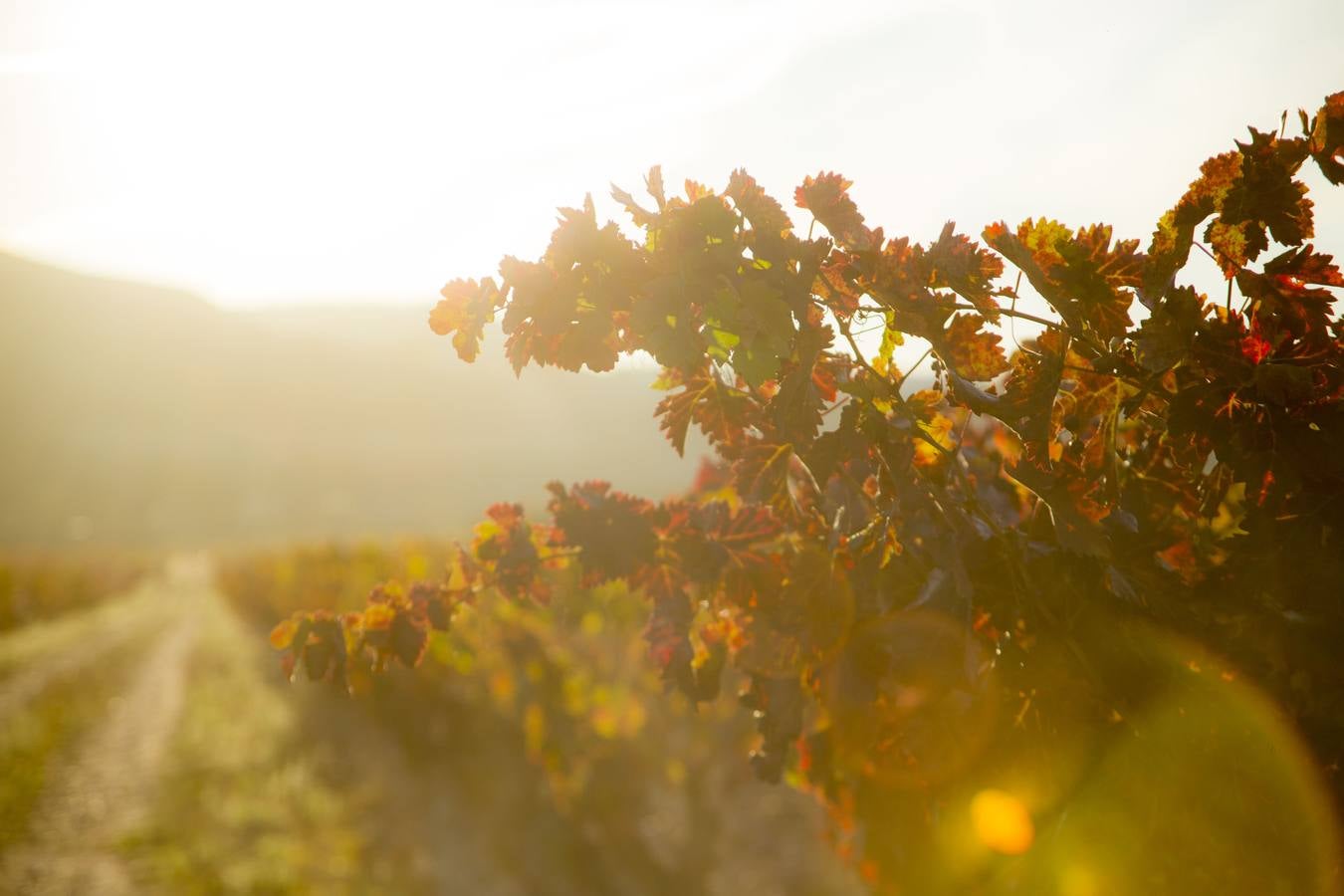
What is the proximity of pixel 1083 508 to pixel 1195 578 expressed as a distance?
0.37 metres

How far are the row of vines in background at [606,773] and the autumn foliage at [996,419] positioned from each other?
12.8ft

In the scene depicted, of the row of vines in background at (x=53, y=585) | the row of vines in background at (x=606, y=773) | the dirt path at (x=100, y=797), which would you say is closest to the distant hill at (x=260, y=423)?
the row of vines in background at (x=53, y=585)

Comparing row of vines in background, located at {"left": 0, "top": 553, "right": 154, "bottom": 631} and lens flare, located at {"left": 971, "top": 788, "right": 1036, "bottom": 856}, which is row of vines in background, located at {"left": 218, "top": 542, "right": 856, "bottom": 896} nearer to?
lens flare, located at {"left": 971, "top": 788, "right": 1036, "bottom": 856}

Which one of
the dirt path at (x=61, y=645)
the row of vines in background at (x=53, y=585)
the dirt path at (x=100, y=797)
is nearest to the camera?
the dirt path at (x=100, y=797)

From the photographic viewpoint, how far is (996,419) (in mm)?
1309

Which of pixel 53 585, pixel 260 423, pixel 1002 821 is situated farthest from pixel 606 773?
pixel 260 423

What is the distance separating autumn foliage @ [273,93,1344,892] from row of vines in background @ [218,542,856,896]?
390 cm

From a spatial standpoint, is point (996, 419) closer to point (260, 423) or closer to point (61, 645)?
point (61, 645)

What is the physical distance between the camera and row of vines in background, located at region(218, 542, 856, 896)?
19.3 feet

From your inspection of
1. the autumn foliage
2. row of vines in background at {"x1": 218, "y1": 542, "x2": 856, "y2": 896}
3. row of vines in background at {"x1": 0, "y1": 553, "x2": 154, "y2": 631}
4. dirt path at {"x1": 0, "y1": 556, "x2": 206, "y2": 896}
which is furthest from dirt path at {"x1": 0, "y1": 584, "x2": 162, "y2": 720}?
the autumn foliage

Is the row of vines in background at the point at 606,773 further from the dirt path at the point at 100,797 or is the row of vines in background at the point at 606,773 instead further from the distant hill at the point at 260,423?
the distant hill at the point at 260,423

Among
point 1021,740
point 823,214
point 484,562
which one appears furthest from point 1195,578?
point 484,562

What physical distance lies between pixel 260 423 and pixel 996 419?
120 m

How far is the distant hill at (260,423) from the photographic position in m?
77.6
